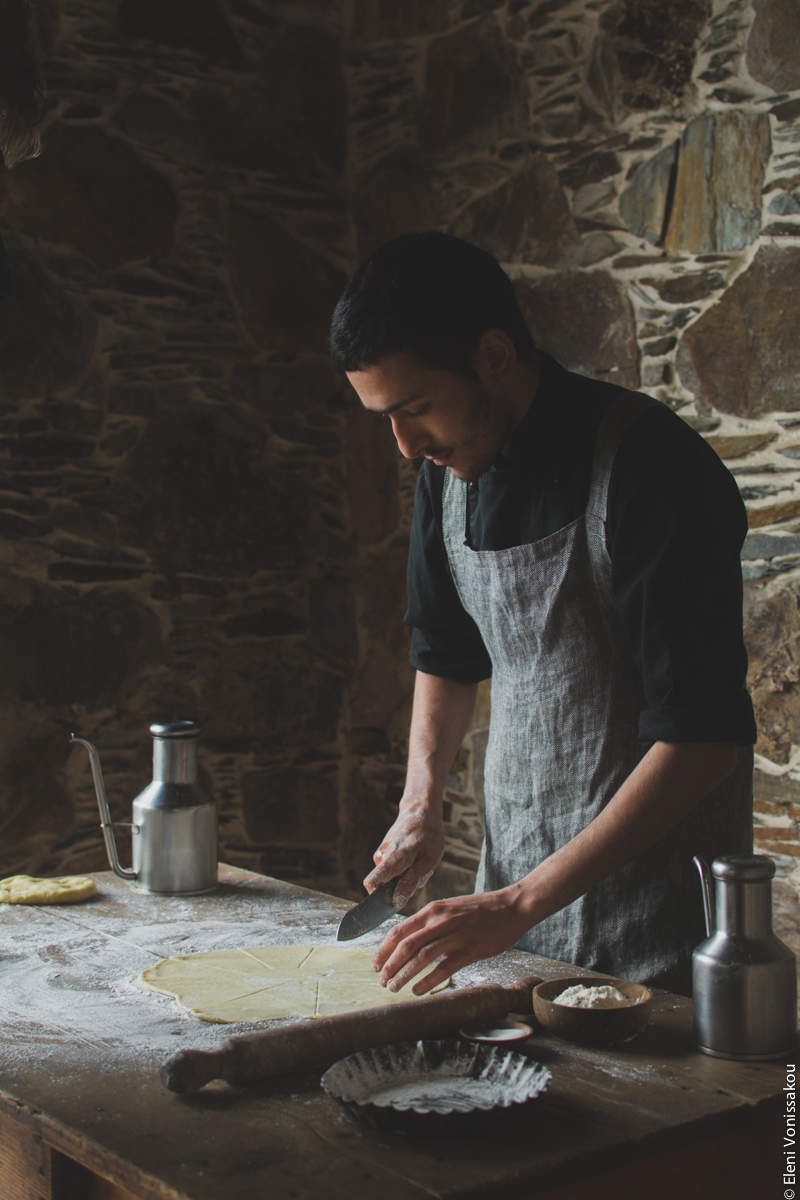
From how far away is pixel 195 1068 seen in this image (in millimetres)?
1121

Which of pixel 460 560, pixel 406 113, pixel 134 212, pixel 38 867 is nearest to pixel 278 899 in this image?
pixel 460 560

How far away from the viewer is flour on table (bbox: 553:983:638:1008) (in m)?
1.31

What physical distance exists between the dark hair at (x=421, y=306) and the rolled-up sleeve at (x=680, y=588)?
1.02 ft

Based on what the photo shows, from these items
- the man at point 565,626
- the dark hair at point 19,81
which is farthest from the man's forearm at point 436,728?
the dark hair at point 19,81

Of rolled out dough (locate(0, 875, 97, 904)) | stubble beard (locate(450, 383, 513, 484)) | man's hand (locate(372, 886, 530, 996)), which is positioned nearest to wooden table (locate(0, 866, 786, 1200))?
man's hand (locate(372, 886, 530, 996))

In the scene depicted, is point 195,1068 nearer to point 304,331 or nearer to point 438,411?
point 438,411

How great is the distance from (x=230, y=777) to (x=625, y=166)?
8.34 ft

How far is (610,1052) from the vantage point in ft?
4.17

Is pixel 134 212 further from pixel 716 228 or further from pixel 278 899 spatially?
pixel 278 899

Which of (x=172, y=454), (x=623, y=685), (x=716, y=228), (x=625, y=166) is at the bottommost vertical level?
(x=623, y=685)

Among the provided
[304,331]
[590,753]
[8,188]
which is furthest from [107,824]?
[304,331]

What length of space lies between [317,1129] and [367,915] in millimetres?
658

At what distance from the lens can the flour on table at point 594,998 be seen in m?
1.31

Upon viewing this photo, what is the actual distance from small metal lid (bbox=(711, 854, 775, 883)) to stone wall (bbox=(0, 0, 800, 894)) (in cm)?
180
